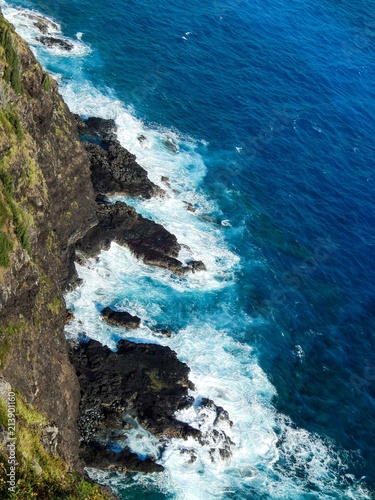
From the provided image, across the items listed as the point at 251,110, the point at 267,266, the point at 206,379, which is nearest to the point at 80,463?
the point at 206,379

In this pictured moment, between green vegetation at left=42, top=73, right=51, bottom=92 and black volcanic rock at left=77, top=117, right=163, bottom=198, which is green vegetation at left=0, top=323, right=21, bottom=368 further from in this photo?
black volcanic rock at left=77, top=117, right=163, bottom=198

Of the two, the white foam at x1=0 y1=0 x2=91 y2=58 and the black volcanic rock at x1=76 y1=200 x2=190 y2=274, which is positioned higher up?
the white foam at x1=0 y1=0 x2=91 y2=58

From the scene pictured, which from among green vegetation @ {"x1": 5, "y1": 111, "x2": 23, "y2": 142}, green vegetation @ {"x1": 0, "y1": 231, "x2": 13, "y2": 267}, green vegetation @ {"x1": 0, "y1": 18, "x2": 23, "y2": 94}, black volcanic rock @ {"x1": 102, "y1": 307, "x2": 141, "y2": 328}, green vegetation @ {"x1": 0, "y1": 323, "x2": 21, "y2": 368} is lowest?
black volcanic rock @ {"x1": 102, "y1": 307, "x2": 141, "y2": 328}

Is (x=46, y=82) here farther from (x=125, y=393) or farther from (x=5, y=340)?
(x=125, y=393)

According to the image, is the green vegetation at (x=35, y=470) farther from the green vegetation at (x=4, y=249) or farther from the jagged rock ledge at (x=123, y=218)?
the jagged rock ledge at (x=123, y=218)

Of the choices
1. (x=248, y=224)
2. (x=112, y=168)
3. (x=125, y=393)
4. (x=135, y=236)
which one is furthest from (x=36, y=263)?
(x=248, y=224)

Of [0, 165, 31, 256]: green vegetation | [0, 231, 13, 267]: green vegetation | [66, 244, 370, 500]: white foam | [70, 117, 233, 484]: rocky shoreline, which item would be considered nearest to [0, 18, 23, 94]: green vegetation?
[0, 165, 31, 256]: green vegetation
